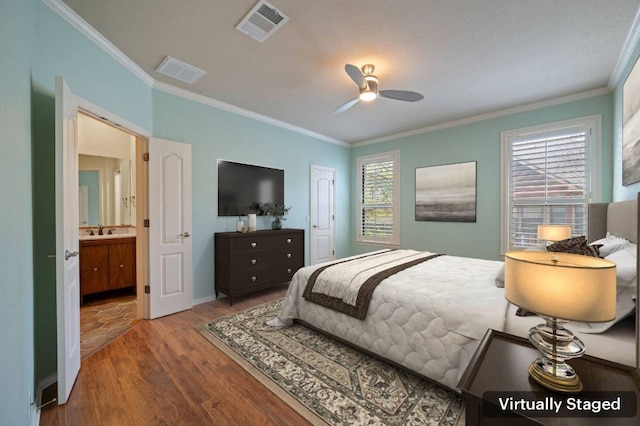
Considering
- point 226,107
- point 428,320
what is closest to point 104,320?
point 226,107

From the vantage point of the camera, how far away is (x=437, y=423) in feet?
4.83

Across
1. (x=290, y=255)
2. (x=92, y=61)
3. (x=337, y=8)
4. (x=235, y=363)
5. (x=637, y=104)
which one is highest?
(x=337, y=8)

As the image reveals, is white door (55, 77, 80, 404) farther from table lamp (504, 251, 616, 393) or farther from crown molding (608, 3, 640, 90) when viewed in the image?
crown molding (608, 3, 640, 90)

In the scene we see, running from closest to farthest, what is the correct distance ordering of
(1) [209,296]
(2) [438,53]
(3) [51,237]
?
(3) [51,237], (2) [438,53], (1) [209,296]

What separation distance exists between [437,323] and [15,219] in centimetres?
238

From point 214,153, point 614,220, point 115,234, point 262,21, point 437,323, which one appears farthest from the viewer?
point 115,234

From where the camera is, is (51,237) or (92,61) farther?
(92,61)

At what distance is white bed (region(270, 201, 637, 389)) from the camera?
57.2 inches

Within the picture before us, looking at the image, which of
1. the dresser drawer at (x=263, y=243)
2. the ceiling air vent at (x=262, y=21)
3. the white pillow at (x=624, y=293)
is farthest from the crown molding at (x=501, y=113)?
the ceiling air vent at (x=262, y=21)

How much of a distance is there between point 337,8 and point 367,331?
8.12 ft

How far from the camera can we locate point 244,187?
3.93m

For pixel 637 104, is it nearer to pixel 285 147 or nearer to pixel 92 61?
pixel 285 147

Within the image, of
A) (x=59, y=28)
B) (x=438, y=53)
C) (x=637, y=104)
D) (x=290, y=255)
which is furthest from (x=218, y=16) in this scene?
(x=637, y=104)

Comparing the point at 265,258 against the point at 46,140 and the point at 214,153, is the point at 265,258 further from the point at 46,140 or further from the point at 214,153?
the point at 46,140
